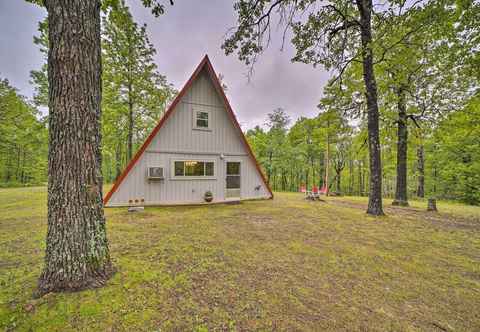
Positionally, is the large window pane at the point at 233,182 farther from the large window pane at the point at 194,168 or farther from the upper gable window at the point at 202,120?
the upper gable window at the point at 202,120

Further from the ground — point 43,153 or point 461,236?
point 43,153

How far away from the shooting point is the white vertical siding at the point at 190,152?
7742mm

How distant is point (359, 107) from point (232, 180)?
23.9 feet

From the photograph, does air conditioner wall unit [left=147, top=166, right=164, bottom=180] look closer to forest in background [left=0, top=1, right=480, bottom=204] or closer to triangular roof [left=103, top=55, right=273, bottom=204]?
triangular roof [left=103, top=55, right=273, bottom=204]

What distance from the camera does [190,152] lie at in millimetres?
8562

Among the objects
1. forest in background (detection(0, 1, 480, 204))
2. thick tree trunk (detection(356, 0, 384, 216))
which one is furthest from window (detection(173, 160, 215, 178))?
A: thick tree trunk (detection(356, 0, 384, 216))

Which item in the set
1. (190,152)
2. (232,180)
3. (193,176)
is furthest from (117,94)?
(232,180)

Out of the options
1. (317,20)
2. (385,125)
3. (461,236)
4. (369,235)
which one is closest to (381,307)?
(369,235)

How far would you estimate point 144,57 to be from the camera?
12.7m

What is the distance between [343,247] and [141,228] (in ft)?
16.4

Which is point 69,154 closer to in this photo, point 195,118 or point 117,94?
point 195,118

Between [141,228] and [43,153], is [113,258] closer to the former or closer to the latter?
[141,228]

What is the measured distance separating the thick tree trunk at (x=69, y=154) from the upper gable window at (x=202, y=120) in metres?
6.36

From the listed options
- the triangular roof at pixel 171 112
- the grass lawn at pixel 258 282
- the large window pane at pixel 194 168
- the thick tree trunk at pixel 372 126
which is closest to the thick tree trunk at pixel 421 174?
the thick tree trunk at pixel 372 126
